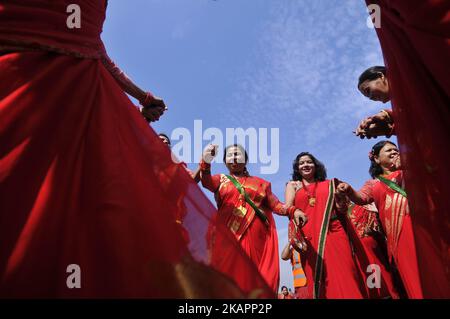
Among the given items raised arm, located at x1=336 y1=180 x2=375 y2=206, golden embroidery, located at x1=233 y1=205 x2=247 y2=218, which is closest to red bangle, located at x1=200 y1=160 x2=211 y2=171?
golden embroidery, located at x1=233 y1=205 x2=247 y2=218

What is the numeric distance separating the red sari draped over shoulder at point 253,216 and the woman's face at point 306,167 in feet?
1.78

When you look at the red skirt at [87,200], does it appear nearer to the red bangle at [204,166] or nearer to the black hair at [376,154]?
the red bangle at [204,166]

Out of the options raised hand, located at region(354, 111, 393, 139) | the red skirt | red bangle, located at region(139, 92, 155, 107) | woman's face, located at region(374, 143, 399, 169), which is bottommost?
the red skirt

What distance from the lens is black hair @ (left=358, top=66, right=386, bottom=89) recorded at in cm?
235

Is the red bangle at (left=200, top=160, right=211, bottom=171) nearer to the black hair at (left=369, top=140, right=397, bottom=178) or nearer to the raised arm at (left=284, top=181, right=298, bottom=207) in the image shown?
the raised arm at (left=284, top=181, right=298, bottom=207)

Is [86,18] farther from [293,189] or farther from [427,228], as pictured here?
[293,189]

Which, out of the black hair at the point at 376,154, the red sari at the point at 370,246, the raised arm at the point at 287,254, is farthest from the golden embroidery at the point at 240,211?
the raised arm at the point at 287,254

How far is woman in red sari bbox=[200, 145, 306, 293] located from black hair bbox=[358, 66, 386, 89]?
1491 millimetres

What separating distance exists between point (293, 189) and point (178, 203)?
3.28 m

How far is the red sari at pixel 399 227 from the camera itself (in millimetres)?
3248

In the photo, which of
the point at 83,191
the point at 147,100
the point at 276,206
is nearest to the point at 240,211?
the point at 276,206

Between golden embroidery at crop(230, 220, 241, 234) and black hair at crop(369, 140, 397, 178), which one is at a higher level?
black hair at crop(369, 140, 397, 178)

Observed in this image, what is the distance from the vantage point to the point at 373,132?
1.99 m
